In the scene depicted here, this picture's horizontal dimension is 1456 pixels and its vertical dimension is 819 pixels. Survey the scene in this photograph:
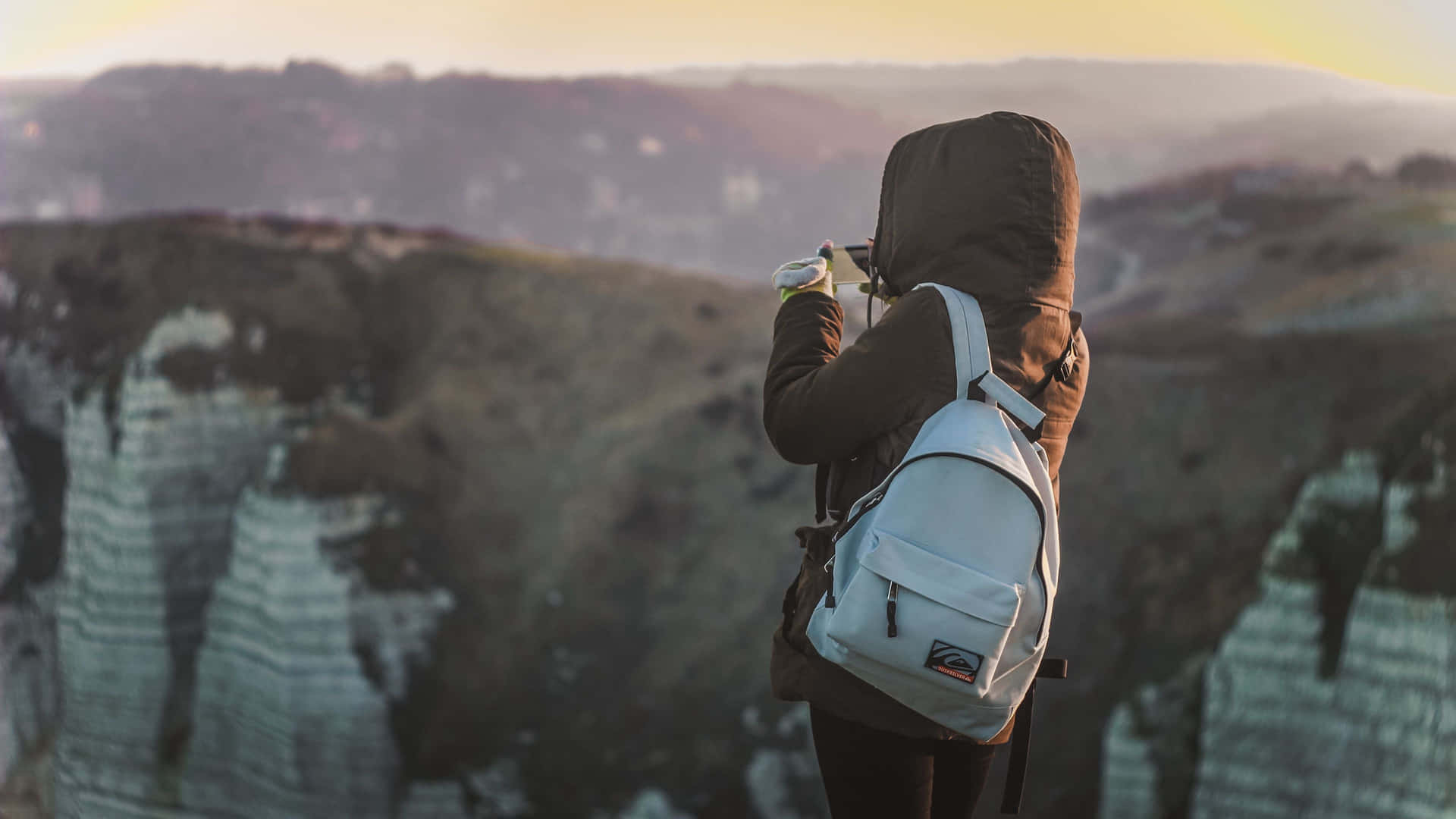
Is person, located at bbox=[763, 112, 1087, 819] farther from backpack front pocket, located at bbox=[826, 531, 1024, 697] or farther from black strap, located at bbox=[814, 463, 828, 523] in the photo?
backpack front pocket, located at bbox=[826, 531, 1024, 697]

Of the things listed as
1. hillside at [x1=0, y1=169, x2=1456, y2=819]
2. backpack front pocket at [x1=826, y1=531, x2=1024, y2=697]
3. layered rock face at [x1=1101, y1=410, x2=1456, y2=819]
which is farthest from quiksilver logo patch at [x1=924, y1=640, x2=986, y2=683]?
hillside at [x1=0, y1=169, x2=1456, y2=819]

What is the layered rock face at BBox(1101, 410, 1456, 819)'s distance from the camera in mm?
17422

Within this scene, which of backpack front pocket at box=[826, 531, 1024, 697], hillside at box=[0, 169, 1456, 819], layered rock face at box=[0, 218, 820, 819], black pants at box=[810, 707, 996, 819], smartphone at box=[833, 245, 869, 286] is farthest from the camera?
layered rock face at box=[0, 218, 820, 819]

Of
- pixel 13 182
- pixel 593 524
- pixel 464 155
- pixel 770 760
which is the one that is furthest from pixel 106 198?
pixel 770 760

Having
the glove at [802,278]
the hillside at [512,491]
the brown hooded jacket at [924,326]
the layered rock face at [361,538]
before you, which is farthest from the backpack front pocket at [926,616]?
the layered rock face at [361,538]

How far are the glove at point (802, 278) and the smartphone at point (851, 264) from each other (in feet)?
0.90

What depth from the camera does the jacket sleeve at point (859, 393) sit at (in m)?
2.85

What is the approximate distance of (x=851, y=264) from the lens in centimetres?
368

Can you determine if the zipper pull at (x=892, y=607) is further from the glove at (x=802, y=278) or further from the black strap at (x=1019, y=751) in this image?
the glove at (x=802, y=278)

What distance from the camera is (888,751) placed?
3008mm

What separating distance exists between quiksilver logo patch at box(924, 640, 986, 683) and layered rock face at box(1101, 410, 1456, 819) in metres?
17.4

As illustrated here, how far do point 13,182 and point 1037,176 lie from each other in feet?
156

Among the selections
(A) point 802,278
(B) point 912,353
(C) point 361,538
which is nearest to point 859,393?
(B) point 912,353

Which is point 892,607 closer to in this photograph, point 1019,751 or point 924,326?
point 924,326
